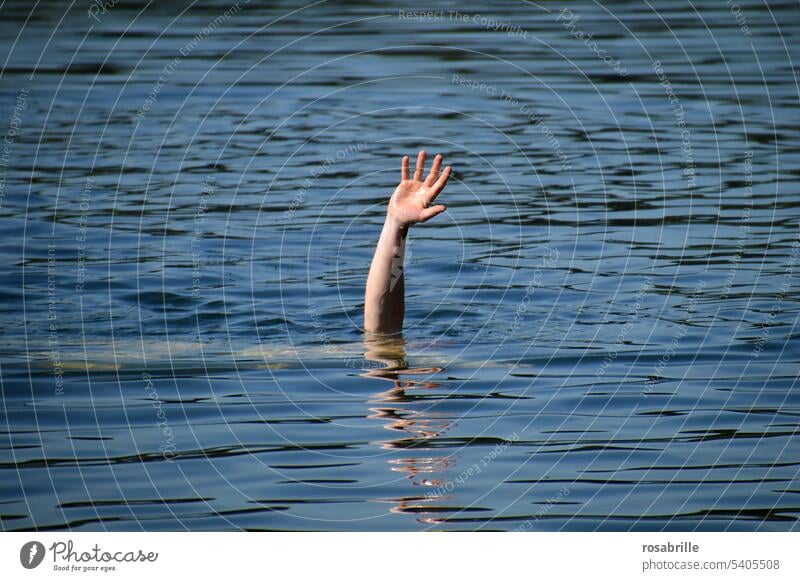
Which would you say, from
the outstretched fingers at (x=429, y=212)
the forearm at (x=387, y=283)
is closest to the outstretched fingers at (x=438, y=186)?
the outstretched fingers at (x=429, y=212)

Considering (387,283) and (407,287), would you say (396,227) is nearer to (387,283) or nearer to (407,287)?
(387,283)

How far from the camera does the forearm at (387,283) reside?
25.1ft

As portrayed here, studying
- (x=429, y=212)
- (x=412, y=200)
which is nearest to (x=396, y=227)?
(x=412, y=200)

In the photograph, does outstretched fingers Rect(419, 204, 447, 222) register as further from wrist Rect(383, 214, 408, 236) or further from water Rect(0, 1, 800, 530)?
water Rect(0, 1, 800, 530)

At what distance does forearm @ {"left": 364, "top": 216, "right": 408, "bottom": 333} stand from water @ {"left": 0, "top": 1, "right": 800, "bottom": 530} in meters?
0.23

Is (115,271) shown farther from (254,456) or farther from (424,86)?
(424,86)

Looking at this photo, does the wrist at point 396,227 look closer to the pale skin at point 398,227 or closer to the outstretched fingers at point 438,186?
the pale skin at point 398,227

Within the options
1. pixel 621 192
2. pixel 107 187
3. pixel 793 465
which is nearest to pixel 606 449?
pixel 793 465

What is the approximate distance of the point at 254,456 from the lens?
6.28 meters

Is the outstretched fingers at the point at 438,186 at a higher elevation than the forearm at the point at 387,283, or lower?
higher

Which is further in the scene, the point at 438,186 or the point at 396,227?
the point at 396,227

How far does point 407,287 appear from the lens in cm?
978
